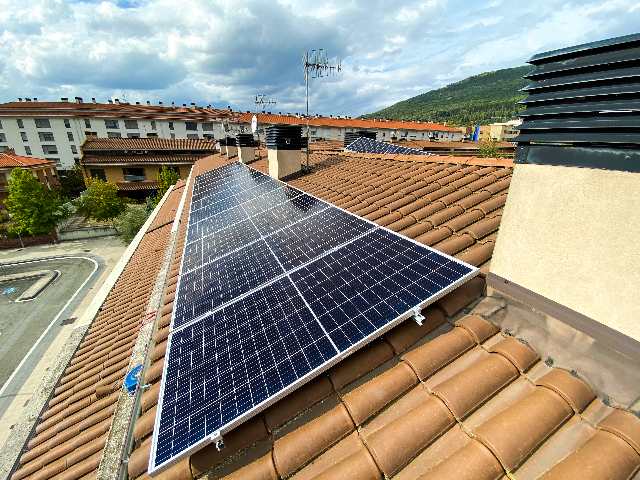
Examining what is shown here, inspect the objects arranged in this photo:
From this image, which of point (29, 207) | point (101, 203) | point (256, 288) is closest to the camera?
point (256, 288)

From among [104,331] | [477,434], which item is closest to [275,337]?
[477,434]

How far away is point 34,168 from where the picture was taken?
5672 cm

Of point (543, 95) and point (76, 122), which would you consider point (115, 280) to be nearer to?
point (543, 95)

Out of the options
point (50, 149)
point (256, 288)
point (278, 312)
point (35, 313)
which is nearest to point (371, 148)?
point (256, 288)

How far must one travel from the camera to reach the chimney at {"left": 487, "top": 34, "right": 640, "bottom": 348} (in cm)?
297

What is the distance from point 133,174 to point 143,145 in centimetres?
633

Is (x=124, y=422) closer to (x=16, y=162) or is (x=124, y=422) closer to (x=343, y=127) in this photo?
(x=16, y=162)

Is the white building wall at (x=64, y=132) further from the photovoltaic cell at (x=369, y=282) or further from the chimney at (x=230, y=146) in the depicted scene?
the photovoltaic cell at (x=369, y=282)

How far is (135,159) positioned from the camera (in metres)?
59.5

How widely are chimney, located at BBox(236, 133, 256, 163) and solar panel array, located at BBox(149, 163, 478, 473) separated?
17.9 metres

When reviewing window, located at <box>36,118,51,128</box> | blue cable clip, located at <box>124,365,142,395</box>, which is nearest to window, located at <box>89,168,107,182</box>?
window, located at <box>36,118,51,128</box>

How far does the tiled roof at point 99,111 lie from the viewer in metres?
69.8

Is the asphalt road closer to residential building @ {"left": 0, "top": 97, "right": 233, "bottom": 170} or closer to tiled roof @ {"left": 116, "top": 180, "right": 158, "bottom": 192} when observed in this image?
tiled roof @ {"left": 116, "top": 180, "right": 158, "bottom": 192}

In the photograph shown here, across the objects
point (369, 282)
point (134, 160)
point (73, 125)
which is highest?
point (73, 125)
